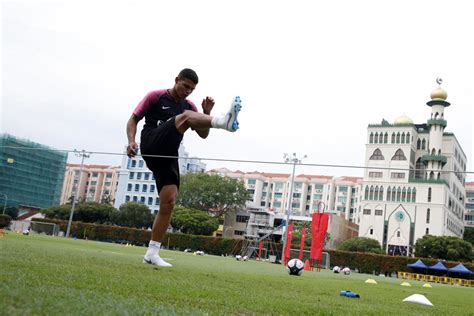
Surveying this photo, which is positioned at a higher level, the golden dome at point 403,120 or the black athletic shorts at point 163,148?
the golden dome at point 403,120

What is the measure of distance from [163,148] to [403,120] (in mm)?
67042

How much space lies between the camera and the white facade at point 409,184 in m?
60.9

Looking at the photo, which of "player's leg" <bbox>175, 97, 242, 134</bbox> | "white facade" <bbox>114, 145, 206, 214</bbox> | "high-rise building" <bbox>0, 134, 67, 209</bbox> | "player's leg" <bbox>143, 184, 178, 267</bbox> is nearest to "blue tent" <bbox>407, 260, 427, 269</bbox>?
"high-rise building" <bbox>0, 134, 67, 209</bbox>

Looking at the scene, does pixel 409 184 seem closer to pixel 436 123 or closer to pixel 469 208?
pixel 436 123

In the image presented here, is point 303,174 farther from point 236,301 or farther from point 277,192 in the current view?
point 236,301

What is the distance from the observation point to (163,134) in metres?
3.79

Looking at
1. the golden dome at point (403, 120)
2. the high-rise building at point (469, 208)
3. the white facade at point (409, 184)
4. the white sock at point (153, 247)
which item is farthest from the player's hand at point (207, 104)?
the high-rise building at point (469, 208)

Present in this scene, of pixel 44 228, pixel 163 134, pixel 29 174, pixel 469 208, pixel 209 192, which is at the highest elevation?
pixel 469 208

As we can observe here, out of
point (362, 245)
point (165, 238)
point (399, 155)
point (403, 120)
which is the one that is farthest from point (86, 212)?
point (403, 120)

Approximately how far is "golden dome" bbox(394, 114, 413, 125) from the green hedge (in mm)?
35614

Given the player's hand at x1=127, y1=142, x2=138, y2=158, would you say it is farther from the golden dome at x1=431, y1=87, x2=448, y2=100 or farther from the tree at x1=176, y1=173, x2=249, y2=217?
the golden dome at x1=431, y1=87, x2=448, y2=100

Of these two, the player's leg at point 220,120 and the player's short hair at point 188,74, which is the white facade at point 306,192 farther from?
the player's leg at point 220,120

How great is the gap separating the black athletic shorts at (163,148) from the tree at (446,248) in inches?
1949

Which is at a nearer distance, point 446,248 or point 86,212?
point 446,248
